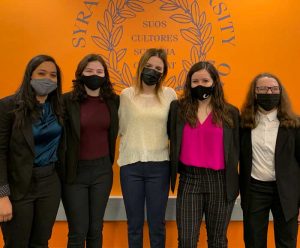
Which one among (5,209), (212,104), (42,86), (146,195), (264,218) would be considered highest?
(42,86)

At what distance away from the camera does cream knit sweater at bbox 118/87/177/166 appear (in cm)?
215

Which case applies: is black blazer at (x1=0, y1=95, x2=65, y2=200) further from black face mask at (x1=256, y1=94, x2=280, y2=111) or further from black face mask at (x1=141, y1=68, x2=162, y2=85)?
black face mask at (x1=256, y1=94, x2=280, y2=111)

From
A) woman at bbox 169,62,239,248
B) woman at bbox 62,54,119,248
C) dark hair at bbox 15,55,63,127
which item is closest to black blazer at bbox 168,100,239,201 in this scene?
woman at bbox 169,62,239,248

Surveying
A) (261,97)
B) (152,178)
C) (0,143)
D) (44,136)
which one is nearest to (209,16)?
(261,97)

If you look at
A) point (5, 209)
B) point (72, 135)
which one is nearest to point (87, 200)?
point (72, 135)

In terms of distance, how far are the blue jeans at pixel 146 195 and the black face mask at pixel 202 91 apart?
0.49 m

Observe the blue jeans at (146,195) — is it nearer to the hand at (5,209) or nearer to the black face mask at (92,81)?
the black face mask at (92,81)

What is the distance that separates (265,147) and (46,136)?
131 centimetres

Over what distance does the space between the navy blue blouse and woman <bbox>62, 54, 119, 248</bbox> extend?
→ 0.14 meters

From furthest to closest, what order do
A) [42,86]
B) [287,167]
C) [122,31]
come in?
[122,31]
[287,167]
[42,86]

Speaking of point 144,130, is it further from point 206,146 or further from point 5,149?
point 5,149

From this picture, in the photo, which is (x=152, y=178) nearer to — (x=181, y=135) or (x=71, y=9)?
(x=181, y=135)

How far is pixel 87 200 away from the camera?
207 centimetres

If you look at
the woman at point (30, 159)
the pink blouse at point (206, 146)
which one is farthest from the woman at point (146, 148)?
the woman at point (30, 159)
